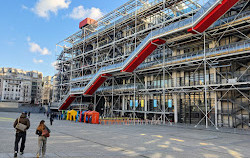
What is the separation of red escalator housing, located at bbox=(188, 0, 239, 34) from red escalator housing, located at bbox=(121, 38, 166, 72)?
4.42 m

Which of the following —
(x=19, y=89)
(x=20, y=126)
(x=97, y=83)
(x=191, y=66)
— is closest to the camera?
(x=20, y=126)

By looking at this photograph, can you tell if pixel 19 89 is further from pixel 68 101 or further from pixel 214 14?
pixel 214 14

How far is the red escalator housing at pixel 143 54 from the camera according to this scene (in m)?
23.2

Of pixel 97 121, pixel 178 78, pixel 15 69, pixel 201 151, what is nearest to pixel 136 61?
pixel 178 78

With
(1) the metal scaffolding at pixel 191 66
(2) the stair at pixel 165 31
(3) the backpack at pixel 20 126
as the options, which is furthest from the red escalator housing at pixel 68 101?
(3) the backpack at pixel 20 126

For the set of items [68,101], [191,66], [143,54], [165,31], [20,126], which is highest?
[165,31]

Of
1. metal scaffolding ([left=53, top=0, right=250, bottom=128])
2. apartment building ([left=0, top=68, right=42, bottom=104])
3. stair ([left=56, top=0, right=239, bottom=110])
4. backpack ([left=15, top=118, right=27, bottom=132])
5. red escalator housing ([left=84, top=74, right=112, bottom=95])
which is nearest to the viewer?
backpack ([left=15, top=118, right=27, bottom=132])

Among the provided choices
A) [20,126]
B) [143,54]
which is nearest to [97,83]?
[143,54]

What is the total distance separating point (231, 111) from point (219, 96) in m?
1.79

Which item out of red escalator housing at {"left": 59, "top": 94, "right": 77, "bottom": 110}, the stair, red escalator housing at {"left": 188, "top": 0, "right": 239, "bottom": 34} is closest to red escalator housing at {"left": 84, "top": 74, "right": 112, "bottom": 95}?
the stair

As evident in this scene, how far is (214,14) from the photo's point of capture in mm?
18344

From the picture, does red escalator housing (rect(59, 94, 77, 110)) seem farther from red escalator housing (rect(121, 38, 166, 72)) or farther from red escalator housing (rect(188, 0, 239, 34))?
red escalator housing (rect(188, 0, 239, 34))

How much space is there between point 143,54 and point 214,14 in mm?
8771

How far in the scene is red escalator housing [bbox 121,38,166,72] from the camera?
23192 millimetres
